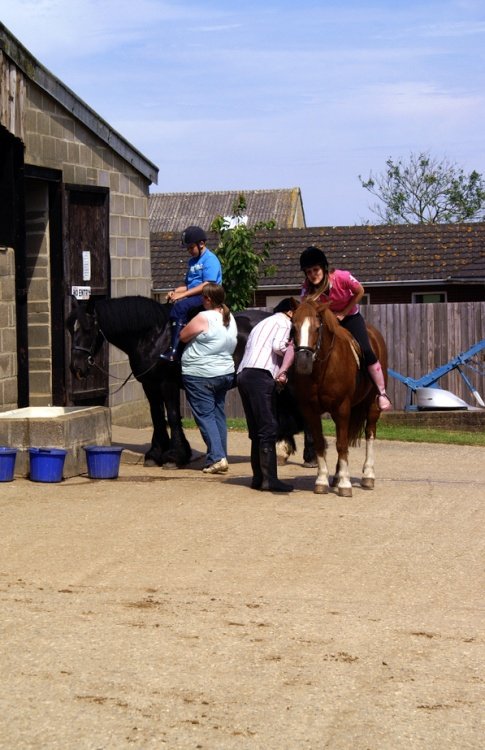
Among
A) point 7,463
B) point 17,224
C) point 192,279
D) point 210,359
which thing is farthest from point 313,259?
point 17,224

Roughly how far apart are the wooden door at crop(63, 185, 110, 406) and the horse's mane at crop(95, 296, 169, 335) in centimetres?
262

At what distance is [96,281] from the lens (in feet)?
54.7

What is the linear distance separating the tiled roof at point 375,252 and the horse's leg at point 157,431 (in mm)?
16980

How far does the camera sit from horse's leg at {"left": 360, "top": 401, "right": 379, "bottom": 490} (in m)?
12.1

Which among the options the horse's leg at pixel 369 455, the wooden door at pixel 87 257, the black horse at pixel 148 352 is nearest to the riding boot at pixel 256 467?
the horse's leg at pixel 369 455

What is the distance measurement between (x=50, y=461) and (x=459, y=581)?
4797mm

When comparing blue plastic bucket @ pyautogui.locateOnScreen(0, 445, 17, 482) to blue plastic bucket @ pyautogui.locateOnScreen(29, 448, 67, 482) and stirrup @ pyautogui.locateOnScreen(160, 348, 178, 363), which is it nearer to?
blue plastic bucket @ pyautogui.locateOnScreen(29, 448, 67, 482)

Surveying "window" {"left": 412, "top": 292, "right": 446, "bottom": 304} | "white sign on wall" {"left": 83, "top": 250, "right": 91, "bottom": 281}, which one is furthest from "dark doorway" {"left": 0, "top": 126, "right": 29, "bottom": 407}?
"window" {"left": 412, "top": 292, "right": 446, "bottom": 304}

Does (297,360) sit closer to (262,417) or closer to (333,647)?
(262,417)

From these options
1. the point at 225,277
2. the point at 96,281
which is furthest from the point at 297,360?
the point at 225,277

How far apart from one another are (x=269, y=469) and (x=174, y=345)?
2.08 m

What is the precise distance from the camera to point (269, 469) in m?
11.7

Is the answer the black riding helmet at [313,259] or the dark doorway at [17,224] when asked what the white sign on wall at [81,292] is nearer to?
the dark doorway at [17,224]

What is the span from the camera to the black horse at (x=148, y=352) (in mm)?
13086
